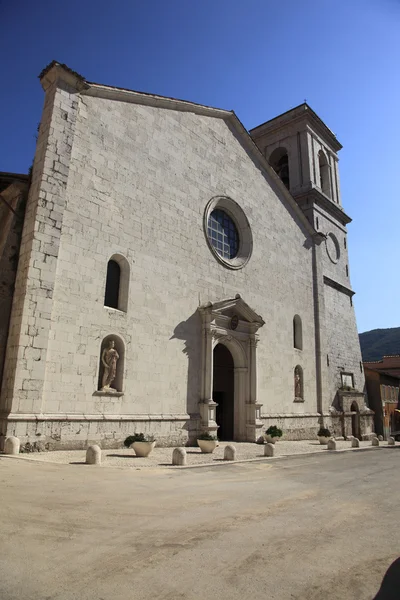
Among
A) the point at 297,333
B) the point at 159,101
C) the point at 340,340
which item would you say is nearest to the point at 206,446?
the point at 297,333

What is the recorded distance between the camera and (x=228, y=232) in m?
20.3

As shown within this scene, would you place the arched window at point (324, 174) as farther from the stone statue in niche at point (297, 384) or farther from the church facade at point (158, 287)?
the stone statue in niche at point (297, 384)

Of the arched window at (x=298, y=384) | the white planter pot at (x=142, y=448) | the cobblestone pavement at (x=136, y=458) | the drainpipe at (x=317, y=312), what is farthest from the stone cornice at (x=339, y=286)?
the white planter pot at (x=142, y=448)

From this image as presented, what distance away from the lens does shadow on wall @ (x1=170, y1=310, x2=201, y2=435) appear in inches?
621

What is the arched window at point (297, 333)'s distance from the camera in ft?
75.8

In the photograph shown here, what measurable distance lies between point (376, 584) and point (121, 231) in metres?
12.4

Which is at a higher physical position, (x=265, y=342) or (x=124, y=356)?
(x=265, y=342)

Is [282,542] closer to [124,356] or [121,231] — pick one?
[124,356]

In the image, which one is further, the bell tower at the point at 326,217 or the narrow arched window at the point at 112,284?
the bell tower at the point at 326,217

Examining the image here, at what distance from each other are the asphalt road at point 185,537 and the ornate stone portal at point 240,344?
8512 mm

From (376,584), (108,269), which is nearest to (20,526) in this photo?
(376,584)

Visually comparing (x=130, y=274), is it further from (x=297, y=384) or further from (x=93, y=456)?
(x=297, y=384)

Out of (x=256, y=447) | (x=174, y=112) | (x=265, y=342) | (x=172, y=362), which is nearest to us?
(x=172, y=362)

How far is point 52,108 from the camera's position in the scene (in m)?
13.3
